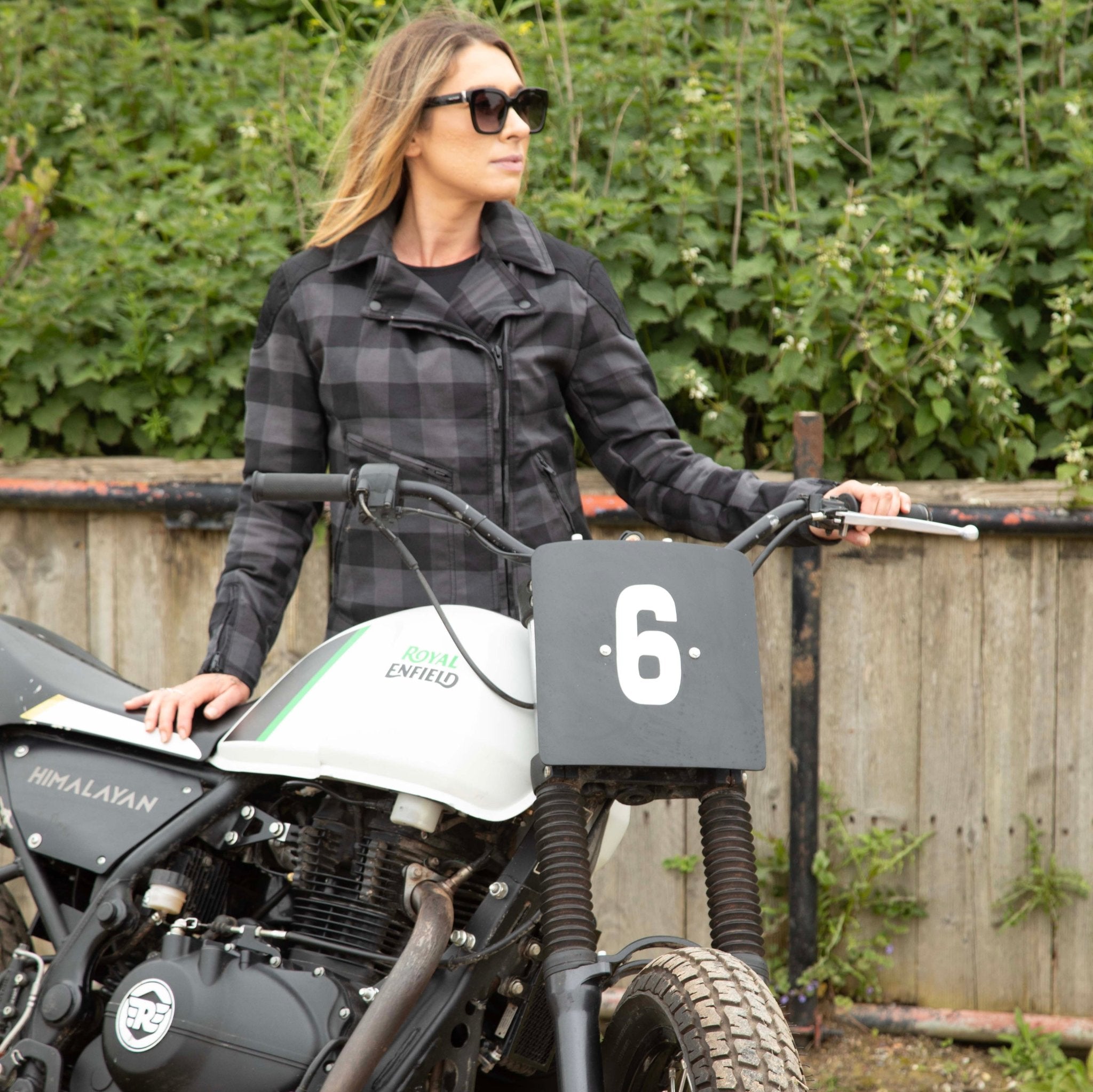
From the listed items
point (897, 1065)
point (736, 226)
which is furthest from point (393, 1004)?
point (736, 226)

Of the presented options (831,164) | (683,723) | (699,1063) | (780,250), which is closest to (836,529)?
(683,723)

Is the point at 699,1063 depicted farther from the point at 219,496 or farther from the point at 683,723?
the point at 219,496

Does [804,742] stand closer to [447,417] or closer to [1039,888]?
[1039,888]

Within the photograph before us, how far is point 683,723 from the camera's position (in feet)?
5.67

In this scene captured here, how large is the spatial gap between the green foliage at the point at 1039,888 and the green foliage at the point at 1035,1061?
255 mm

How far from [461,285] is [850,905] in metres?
1.92

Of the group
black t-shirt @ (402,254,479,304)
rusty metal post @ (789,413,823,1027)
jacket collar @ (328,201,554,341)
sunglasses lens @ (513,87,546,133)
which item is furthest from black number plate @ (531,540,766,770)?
rusty metal post @ (789,413,823,1027)

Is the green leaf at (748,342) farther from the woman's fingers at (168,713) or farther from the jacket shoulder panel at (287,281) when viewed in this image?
the woman's fingers at (168,713)

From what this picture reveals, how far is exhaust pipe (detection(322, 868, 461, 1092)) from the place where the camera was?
5.88 feet

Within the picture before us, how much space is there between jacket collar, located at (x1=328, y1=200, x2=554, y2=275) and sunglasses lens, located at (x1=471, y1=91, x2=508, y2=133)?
0.76 ft

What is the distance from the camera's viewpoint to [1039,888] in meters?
3.24

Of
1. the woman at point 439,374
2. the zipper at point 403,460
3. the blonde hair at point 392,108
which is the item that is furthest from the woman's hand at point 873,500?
the blonde hair at point 392,108

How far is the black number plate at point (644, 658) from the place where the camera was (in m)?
1.71

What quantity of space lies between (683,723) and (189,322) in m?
2.49
